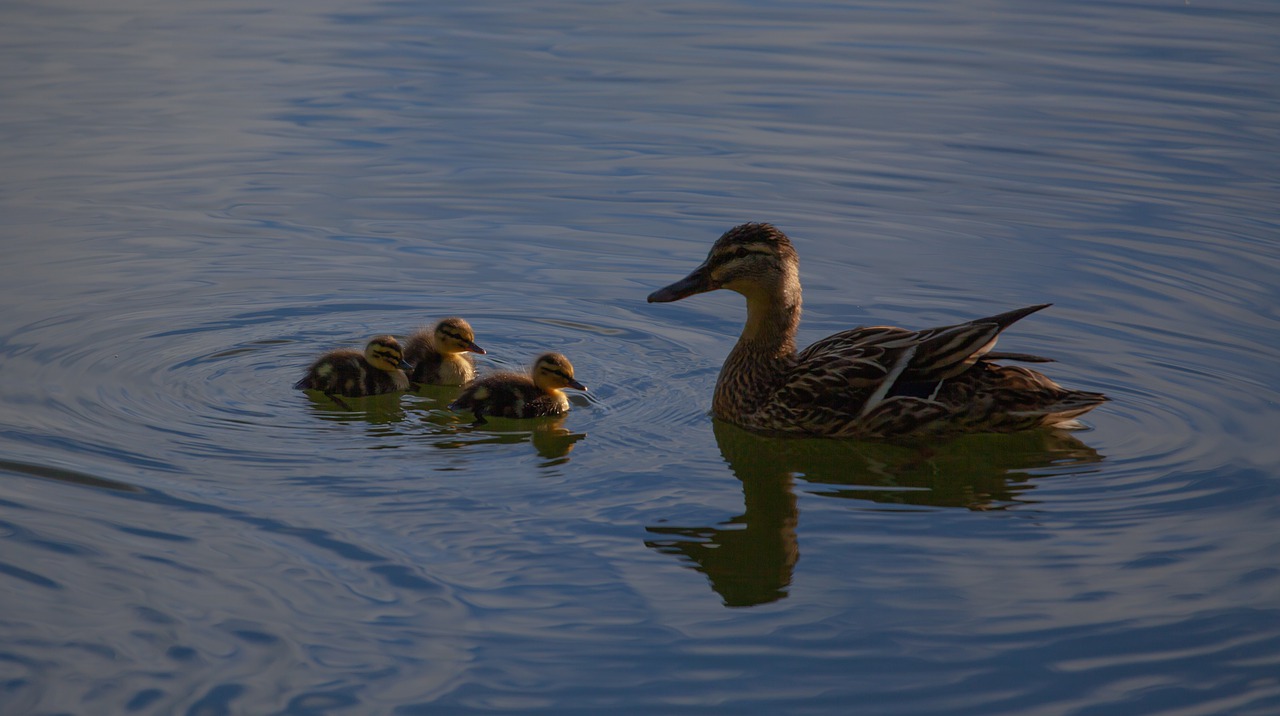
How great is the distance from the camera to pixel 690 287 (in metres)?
7.03

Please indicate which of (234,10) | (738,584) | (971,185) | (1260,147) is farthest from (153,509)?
(234,10)

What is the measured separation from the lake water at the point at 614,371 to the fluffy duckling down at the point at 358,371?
11 cm

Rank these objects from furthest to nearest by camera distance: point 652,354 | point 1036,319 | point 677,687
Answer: point 1036,319, point 652,354, point 677,687

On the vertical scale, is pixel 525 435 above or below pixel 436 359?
below

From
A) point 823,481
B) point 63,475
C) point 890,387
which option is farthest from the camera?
point 890,387

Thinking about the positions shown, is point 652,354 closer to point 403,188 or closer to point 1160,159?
point 403,188

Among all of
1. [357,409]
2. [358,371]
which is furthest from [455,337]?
[357,409]

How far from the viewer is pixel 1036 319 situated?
26.7ft

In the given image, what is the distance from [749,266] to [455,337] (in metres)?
1.43

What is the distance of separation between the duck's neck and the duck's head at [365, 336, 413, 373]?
1500mm

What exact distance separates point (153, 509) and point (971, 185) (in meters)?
6.60

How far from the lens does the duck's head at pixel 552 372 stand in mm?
6688

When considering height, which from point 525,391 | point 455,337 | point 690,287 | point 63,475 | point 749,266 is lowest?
point 63,475

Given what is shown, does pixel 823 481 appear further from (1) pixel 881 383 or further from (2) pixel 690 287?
(2) pixel 690 287
